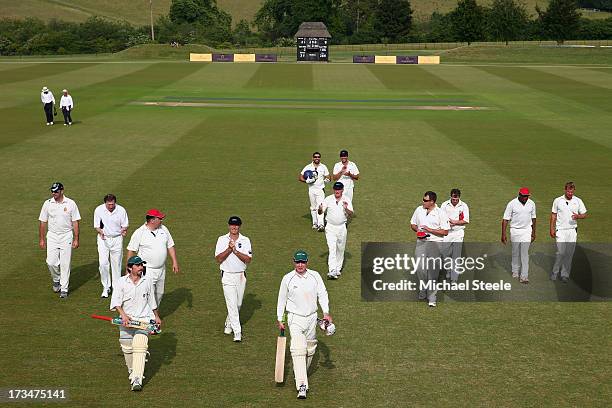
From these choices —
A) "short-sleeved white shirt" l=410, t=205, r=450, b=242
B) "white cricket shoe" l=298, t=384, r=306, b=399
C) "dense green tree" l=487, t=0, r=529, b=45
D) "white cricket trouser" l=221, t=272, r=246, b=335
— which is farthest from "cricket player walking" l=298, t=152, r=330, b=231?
"dense green tree" l=487, t=0, r=529, b=45

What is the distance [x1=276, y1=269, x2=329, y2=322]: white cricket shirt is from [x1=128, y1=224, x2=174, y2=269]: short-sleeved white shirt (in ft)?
9.39

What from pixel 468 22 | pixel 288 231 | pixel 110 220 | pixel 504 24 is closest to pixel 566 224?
pixel 288 231

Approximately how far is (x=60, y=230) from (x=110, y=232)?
3.17ft

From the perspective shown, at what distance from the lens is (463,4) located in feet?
414

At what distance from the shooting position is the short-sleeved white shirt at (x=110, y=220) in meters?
14.5

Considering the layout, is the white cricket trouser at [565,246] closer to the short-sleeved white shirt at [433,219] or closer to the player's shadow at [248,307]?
the short-sleeved white shirt at [433,219]

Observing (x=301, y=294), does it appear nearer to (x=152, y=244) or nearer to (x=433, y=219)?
(x=152, y=244)

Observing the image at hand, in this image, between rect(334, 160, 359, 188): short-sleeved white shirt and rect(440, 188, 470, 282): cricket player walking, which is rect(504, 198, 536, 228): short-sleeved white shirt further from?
rect(334, 160, 359, 188): short-sleeved white shirt

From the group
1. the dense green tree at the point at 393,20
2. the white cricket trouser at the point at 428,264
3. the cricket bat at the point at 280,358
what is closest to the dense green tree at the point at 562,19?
the dense green tree at the point at 393,20

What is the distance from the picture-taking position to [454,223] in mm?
15008

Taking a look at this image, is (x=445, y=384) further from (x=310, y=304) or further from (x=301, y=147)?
(x=301, y=147)

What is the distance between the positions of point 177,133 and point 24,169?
9308mm

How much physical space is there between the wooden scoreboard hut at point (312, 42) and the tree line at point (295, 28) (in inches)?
1559

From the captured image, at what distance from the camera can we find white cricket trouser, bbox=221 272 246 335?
41.5ft
